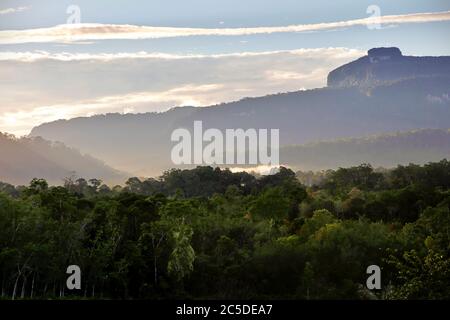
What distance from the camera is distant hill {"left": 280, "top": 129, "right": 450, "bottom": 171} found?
1969 inches

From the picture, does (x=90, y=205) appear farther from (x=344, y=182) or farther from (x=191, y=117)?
(x=344, y=182)

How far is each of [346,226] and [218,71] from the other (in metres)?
11.1

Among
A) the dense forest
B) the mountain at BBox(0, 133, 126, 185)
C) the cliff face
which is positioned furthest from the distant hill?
the dense forest

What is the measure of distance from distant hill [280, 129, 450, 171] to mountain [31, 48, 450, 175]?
83cm

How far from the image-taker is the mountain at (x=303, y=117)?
3794cm

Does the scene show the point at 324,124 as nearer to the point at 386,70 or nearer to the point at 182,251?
the point at 182,251

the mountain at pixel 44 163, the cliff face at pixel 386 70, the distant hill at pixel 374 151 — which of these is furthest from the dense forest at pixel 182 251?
the cliff face at pixel 386 70

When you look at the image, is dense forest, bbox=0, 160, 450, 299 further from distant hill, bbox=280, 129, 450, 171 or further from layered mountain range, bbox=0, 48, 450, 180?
distant hill, bbox=280, 129, 450, 171

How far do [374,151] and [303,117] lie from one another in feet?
32.2

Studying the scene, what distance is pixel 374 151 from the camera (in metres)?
60.0

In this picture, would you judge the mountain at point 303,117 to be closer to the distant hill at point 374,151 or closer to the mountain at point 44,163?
the distant hill at point 374,151
